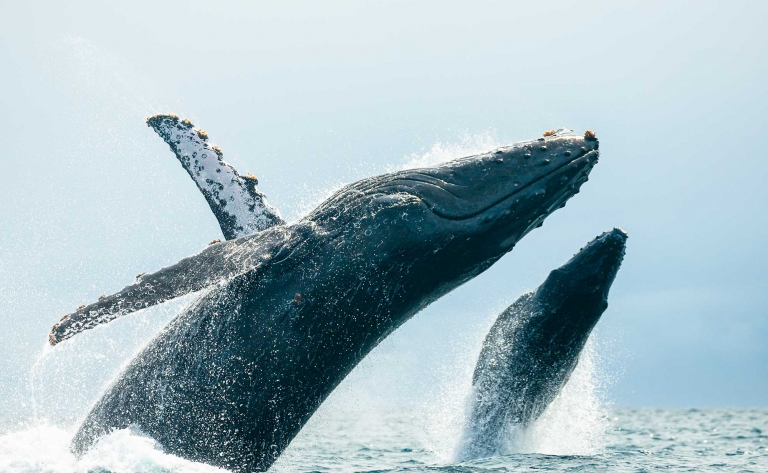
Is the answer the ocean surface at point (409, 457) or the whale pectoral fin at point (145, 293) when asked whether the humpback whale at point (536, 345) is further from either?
the whale pectoral fin at point (145, 293)

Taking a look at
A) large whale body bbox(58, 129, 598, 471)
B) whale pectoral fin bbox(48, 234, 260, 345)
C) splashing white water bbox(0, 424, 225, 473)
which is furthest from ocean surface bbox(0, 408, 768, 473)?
whale pectoral fin bbox(48, 234, 260, 345)

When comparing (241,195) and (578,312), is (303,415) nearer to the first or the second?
(241,195)

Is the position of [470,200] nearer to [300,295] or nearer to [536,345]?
[300,295]

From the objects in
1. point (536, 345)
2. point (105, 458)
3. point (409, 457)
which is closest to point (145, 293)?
point (105, 458)

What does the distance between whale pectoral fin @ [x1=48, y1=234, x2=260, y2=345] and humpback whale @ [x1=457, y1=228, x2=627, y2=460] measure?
4736 mm

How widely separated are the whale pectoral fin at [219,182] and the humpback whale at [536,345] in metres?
3.71

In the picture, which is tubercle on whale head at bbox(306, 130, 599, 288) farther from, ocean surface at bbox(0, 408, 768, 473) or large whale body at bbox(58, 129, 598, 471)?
ocean surface at bbox(0, 408, 768, 473)

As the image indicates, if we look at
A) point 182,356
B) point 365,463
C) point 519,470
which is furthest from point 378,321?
point 365,463

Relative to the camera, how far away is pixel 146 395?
7234 mm

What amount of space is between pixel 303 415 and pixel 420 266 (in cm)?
199

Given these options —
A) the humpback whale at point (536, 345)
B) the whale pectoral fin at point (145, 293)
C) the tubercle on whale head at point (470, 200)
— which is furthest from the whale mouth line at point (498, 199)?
the whale pectoral fin at point (145, 293)

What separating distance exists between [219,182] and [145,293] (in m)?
2.42

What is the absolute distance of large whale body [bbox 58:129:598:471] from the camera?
7.02m

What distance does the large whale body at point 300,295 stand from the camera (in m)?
7.02
